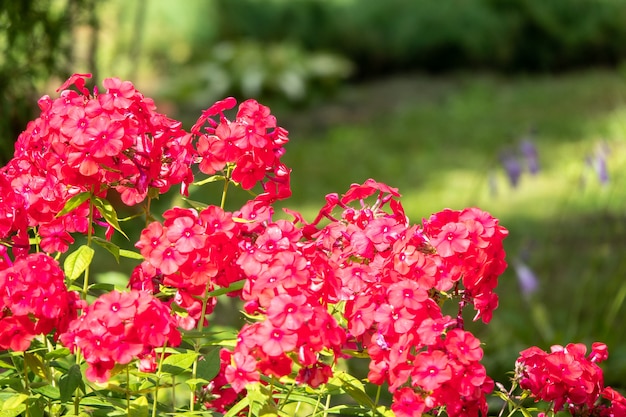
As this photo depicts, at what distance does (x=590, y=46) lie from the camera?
11.5 m

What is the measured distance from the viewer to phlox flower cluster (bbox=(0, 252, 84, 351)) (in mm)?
1586

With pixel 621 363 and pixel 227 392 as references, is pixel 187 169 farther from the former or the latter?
pixel 621 363

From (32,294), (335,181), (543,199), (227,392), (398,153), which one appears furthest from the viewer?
(398,153)

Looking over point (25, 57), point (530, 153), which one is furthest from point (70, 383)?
point (25, 57)

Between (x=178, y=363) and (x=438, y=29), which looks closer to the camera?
(x=178, y=363)

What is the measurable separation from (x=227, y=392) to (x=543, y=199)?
494 centimetres

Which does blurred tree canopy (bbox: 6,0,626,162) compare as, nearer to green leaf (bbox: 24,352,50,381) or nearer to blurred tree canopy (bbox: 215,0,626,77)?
blurred tree canopy (bbox: 215,0,626,77)

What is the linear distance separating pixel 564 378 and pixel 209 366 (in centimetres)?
61

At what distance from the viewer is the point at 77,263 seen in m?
1.75

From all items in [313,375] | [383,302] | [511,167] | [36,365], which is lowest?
[511,167]

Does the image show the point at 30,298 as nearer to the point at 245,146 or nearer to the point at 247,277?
the point at 247,277

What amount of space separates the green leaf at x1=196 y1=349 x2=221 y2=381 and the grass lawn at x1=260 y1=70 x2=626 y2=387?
6.55 ft

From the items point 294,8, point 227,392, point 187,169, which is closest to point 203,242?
point 187,169

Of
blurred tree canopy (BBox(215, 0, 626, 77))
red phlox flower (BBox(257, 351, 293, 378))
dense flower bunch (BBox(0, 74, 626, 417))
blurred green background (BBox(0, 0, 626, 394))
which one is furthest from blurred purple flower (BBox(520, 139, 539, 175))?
blurred tree canopy (BBox(215, 0, 626, 77))
